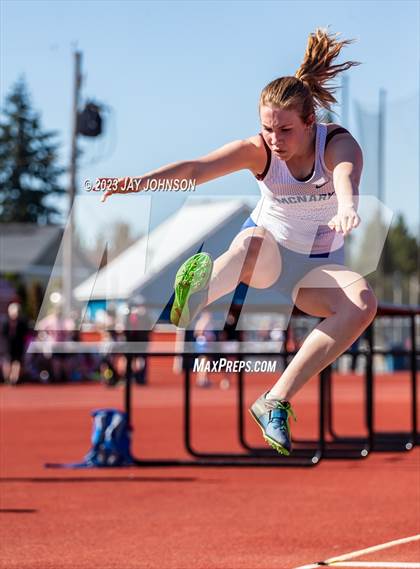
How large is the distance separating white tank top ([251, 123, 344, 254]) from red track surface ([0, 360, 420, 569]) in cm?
250

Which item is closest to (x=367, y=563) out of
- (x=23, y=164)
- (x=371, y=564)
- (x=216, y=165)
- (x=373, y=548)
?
(x=371, y=564)

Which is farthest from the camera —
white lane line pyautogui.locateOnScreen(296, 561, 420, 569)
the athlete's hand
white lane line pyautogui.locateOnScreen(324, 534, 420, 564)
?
white lane line pyautogui.locateOnScreen(324, 534, 420, 564)

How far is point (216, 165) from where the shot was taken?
4.25 m

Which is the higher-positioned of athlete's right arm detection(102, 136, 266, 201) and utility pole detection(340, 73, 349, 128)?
utility pole detection(340, 73, 349, 128)

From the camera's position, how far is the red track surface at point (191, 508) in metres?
6.55

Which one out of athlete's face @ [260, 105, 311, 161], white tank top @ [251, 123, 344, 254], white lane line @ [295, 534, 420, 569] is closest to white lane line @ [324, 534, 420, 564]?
white lane line @ [295, 534, 420, 569]

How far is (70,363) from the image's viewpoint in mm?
26641

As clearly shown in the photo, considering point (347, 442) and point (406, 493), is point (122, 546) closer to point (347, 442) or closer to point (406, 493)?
point (406, 493)

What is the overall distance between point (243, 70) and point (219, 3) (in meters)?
→ 0.28

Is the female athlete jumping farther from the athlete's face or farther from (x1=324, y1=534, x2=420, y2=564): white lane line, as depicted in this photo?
(x1=324, y1=534, x2=420, y2=564): white lane line

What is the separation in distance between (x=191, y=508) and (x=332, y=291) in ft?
14.7

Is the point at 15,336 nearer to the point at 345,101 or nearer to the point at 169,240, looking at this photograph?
the point at 169,240

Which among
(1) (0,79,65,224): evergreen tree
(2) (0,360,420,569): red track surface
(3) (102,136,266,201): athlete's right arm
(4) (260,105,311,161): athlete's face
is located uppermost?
(1) (0,79,65,224): evergreen tree

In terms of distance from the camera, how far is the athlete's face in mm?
3996
